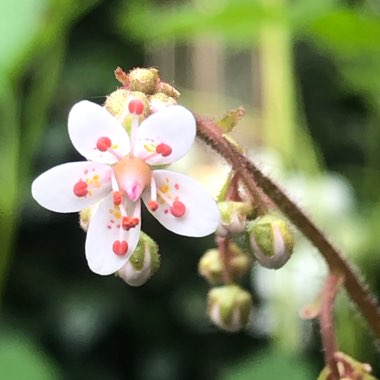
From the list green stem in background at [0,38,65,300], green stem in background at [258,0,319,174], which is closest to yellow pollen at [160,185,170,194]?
green stem in background at [0,38,65,300]

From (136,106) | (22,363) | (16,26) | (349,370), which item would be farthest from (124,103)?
(22,363)

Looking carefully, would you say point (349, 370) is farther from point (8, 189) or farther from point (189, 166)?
point (189, 166)

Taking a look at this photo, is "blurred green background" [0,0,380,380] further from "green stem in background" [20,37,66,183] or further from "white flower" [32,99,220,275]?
"white flower" [32,99,220,275]

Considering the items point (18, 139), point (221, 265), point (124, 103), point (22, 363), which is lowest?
point (22, 363)

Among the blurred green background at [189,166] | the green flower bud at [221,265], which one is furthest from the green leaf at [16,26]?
the green flower bud at [221,265]

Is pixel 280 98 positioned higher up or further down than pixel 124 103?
higher up
